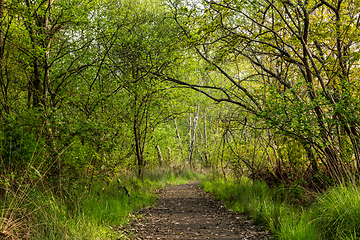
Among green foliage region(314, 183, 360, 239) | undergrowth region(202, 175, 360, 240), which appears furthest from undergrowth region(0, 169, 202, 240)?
green foliage region(314, 183, 360, 239)

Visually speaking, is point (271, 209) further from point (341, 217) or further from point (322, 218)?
point (341, 217)

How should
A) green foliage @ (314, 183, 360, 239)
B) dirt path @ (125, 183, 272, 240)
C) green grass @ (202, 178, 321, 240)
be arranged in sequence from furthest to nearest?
dirt path @ (125, 183, 272, 240) → green grass @ (202, 178, 321, 240) → green foliage @ (314, 183, 360, 239)

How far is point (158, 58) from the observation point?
857cm

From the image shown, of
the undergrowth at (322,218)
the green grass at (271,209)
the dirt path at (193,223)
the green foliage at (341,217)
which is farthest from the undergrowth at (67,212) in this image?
the green foliage at (341,217)

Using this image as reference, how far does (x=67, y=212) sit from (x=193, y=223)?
290cm

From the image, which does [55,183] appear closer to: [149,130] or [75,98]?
[75,98]

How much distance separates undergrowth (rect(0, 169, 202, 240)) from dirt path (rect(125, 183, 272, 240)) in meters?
0.42

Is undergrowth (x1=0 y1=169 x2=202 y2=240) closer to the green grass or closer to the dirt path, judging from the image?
the dirt path

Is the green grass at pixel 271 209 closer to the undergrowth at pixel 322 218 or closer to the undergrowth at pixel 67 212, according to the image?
the undergrowth at pixel 322 218

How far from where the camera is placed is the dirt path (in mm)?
4984

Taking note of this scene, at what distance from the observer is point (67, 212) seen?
455 cm

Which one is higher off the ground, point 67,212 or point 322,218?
point 67,212

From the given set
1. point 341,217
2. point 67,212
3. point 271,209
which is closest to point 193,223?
point 271,209

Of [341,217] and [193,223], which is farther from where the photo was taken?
[193,223]
